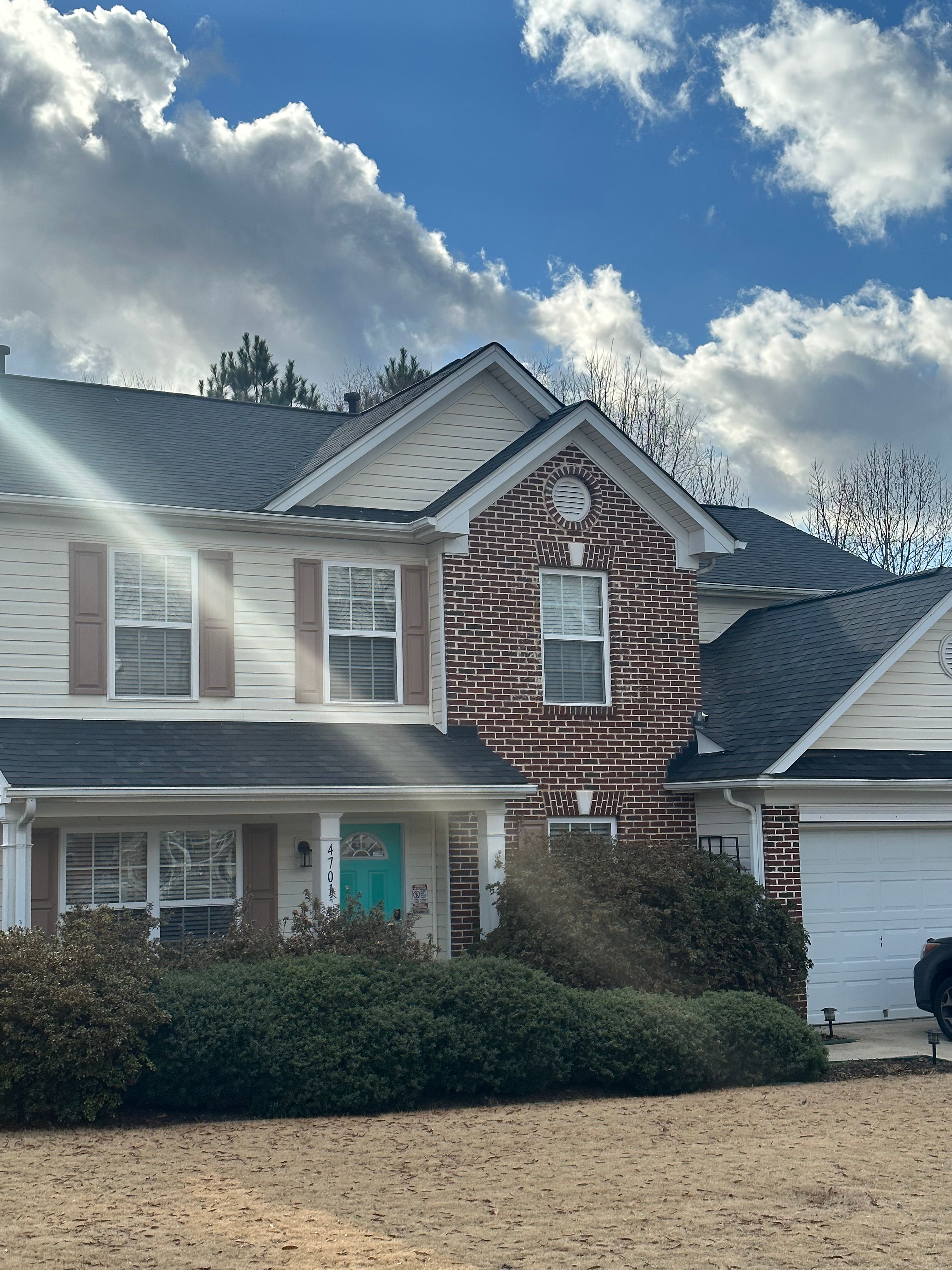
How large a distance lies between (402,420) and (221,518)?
2755 mm

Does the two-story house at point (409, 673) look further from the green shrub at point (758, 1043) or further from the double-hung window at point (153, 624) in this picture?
Answer: the green shrub at point (758, 1043)

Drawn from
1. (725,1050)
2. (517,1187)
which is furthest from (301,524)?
(517,1187)

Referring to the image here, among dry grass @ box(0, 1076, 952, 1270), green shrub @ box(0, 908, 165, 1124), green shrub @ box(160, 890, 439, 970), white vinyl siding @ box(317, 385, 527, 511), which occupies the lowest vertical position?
dry grass @ box(0, 1076, 952, 1270)

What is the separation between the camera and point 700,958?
14.4m

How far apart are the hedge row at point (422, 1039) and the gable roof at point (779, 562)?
8.87 m

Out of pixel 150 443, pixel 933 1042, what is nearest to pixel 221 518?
pixel 150 443

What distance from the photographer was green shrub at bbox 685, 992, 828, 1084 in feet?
40.9

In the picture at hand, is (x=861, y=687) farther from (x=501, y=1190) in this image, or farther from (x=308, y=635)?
(x=501, y=1190)

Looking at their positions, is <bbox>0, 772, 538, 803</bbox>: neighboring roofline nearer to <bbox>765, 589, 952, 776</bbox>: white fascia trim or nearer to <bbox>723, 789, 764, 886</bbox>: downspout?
<bbox>723, 789, 764, 886</bbox>: downspout

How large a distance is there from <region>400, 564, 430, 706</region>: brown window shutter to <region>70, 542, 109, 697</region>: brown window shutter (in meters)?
3.49

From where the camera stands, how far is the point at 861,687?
16562 millimetres

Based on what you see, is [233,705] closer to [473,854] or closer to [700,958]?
[473,854]

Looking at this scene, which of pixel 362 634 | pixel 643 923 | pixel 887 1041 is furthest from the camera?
pixel 362 634

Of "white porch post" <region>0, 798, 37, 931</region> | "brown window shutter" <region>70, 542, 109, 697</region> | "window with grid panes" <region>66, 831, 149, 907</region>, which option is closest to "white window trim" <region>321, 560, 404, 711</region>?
"brown window shutter" <region>70, 542, 109, 697</region>
